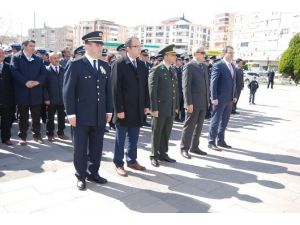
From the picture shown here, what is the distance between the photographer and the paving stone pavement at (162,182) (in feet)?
12.8

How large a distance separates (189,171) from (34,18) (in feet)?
197

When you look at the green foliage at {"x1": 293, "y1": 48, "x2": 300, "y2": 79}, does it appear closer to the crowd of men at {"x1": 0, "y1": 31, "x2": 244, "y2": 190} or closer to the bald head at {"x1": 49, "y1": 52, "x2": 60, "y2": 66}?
the crowd of men at {"x1": 0, "y1": 31, "x2": 244, "y2": 190}

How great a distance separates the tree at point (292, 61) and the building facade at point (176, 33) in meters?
77.0

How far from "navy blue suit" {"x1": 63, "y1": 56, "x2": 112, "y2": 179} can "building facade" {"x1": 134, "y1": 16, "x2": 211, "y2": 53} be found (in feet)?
387

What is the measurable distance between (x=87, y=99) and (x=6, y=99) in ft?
9.48

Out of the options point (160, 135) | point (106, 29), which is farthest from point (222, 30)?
point (160, 135)

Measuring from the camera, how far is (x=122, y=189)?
437 centimetres

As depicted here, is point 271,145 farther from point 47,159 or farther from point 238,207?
point 47,159

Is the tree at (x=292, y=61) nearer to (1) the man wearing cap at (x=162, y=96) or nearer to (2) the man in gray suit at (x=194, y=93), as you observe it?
(2) the man in gray suit at (x=194, y=93)

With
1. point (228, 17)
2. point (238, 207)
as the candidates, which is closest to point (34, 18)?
point (238, 207)

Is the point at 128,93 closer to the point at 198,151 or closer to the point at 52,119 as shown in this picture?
the point at 198,151

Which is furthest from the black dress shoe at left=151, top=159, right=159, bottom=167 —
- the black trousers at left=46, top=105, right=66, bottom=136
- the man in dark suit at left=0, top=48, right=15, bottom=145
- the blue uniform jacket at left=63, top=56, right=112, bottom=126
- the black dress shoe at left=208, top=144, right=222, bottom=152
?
the man in dark suit at left=0, top=48, right=15, bottom=145

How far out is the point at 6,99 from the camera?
6.32 m

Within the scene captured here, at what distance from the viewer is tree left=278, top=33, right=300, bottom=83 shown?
138 ft
